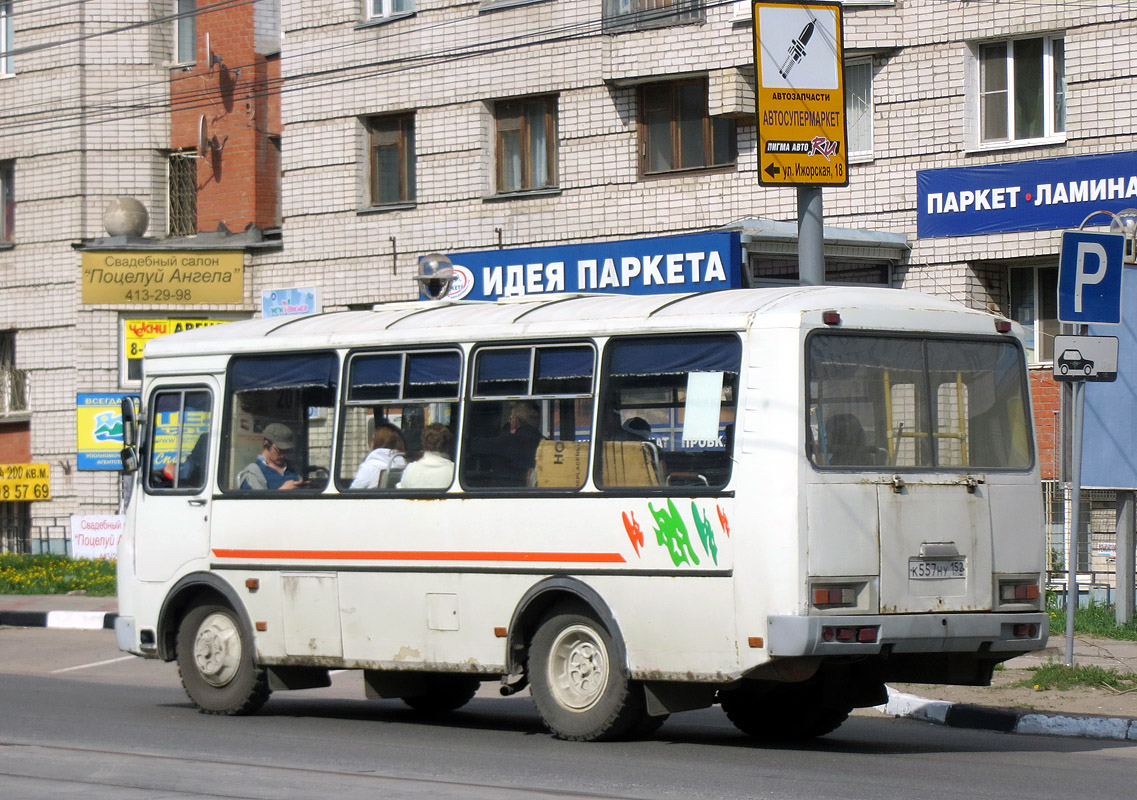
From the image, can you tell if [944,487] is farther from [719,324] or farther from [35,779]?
[35,779]

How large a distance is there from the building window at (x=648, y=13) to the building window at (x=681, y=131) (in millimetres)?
768

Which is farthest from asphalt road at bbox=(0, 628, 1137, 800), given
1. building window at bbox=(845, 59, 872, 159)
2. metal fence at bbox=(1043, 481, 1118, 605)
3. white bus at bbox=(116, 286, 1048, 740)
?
building window at bbox=(845, 59, 872, 159)

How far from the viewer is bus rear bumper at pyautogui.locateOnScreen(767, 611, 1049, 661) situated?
31.0ft

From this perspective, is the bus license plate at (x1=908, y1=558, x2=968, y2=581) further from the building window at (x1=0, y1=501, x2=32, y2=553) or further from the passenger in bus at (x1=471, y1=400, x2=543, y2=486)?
the building window at (x1=0, y1=501, x2=32, y2=553)

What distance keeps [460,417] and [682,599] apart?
2.07 m

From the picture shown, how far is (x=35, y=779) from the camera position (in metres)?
9.30

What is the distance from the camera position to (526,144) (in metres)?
23.7

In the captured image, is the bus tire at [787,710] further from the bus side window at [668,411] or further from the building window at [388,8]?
the building window at [388,8]

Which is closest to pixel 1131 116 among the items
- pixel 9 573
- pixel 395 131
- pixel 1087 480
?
pixel 1087 480

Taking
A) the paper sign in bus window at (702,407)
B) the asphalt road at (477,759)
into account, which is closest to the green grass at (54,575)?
the asphalt road at (477,759)

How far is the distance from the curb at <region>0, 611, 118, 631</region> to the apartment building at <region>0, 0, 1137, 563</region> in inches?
242

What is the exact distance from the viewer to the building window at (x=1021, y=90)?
19.8 m

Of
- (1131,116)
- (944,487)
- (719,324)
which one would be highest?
(1131,116)

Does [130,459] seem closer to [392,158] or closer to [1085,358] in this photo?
[1085,358]
